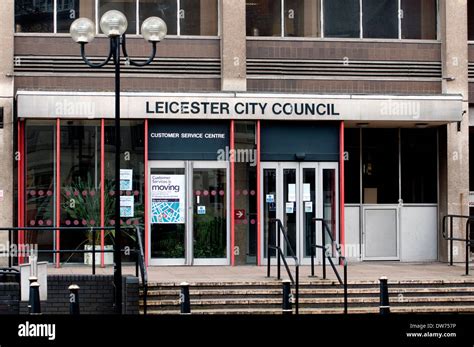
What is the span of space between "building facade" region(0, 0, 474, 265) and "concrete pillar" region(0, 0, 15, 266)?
0.03 m

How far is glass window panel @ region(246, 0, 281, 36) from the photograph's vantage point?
2464cm

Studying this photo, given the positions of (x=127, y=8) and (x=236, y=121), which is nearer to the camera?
(x=236, y=121)

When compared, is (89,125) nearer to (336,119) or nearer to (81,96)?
(81,96)

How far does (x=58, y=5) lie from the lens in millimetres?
23859

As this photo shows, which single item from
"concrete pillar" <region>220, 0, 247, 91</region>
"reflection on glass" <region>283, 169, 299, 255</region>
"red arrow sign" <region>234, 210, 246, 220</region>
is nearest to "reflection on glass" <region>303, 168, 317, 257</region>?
"reflection on glass" <region>283, 169, 299, 255</region>

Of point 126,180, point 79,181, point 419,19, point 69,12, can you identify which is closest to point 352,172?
point 419,19

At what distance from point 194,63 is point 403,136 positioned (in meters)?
5.93

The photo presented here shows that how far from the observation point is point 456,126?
81.4 feet

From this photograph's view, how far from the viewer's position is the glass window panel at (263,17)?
2464 centimetres

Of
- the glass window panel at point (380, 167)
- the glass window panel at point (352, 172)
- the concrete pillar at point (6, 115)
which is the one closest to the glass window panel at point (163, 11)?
the concrete pillar at point (6, 115)

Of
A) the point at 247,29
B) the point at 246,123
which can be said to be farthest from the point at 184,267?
the point at 247,29

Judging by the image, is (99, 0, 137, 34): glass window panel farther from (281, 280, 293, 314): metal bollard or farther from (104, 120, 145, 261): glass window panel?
(281, 280, 293, 314): metal bollard

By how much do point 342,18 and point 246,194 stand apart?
531 cm

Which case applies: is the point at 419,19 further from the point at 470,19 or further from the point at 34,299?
the point at 34,299
